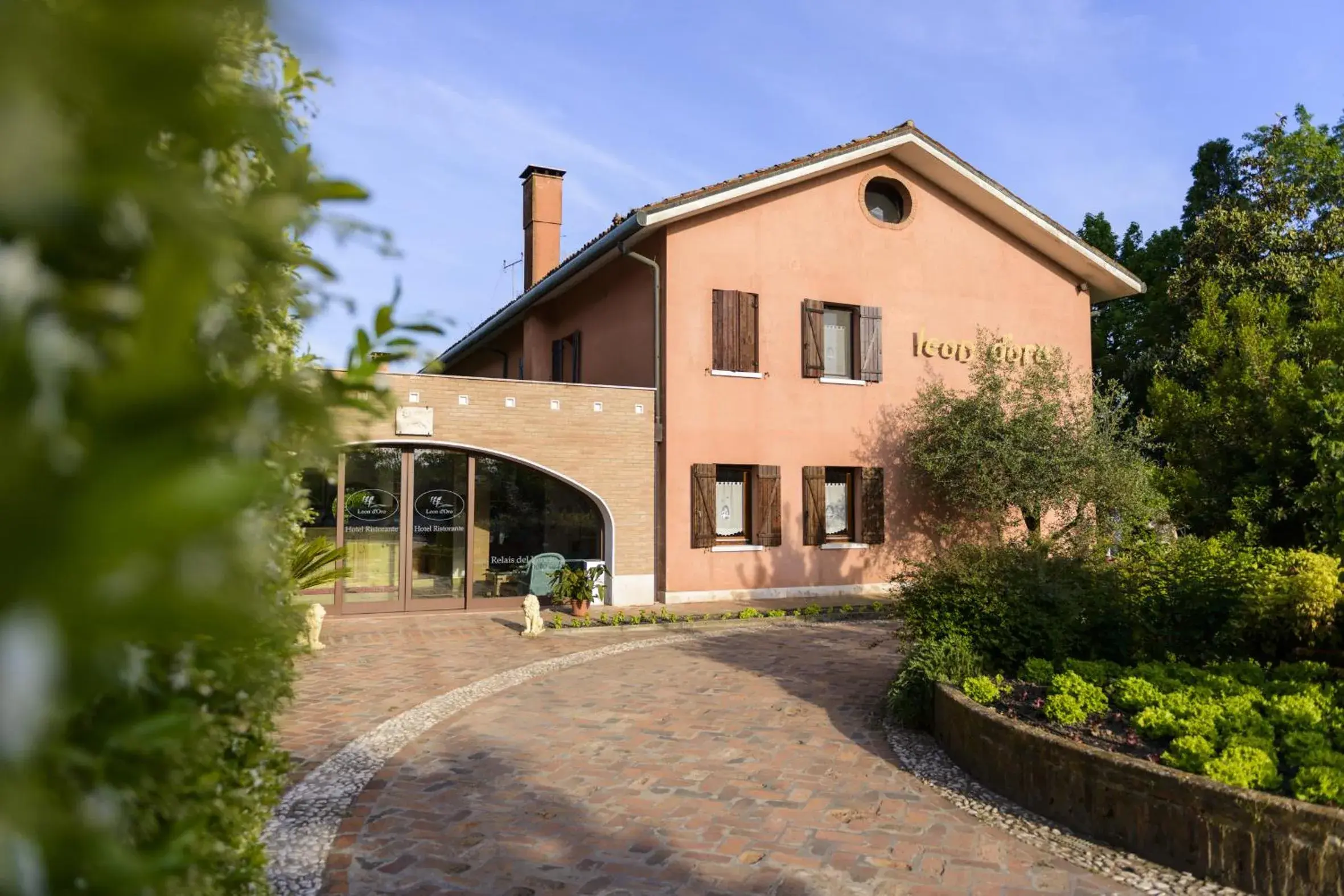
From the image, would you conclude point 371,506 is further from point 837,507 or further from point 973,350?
point 973,350

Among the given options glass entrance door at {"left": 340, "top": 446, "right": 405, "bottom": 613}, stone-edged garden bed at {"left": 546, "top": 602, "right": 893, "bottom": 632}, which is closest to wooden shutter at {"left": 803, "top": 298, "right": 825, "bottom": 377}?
stone-edged garden bed at {"left": 546, "top": 602, "right": 893, "bottom": 632}

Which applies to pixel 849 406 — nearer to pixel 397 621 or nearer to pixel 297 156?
pixel 397 621

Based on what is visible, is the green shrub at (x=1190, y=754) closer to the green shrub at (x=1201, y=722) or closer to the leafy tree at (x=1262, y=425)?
the green shrub at (x=1201, y=722)

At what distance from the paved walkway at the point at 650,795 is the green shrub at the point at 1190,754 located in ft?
2.86

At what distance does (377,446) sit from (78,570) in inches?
556

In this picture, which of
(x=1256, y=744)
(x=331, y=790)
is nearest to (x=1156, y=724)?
(x=1256, y=744)

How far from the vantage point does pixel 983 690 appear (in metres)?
6.38

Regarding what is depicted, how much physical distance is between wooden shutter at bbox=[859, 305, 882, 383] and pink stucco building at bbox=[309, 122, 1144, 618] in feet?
0.12

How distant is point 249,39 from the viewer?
155cm

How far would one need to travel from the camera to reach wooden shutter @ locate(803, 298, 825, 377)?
16.8m

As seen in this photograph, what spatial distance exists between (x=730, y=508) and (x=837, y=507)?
2.38m

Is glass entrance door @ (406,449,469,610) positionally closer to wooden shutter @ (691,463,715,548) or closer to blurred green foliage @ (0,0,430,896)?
wooden shutter @ (691,463,715,548)

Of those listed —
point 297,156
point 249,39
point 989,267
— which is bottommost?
point 297,156

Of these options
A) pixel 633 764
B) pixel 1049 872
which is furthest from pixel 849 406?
pixel 1049 872
